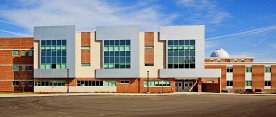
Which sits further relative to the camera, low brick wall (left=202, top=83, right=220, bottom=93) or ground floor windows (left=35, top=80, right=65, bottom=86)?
ground floor windows (left=35, top=80, right=65, bottom=86)

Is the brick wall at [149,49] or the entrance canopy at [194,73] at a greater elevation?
the brick wall at [149,49]

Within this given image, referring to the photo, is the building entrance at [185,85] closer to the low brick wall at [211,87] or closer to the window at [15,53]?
the low brick wall at [211,87]

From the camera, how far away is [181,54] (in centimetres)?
5844

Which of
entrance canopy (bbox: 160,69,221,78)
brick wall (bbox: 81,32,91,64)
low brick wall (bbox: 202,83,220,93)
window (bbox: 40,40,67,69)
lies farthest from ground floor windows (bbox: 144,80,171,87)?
window (bbox: 40,40,67,69)

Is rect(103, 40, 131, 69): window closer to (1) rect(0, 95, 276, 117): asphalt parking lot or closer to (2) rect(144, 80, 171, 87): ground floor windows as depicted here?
(2) rect(144, 80, 171, 87): ground floor windows

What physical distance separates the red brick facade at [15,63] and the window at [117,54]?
17224 mm

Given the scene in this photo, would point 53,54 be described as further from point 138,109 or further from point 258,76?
point 258,76

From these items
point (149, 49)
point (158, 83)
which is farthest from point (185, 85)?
point (149, 49)

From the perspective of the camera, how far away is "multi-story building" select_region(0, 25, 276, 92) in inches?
2295

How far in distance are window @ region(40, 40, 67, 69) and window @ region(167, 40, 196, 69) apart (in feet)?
69.9

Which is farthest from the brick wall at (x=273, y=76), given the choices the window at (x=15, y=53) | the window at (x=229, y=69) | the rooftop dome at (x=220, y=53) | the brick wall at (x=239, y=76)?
the window at (x=15, y=53)

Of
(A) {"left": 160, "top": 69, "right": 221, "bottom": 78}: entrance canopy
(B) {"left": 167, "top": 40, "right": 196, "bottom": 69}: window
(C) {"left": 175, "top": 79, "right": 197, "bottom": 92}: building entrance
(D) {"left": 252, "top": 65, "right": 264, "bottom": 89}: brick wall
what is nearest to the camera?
(A) {"left": 160, "top": 69, "right": 221, "bottom": 78}: entrance canopy

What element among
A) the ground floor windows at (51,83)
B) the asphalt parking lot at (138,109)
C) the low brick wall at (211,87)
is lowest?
the low brick wall at (211,87)

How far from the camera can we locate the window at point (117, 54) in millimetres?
58969
